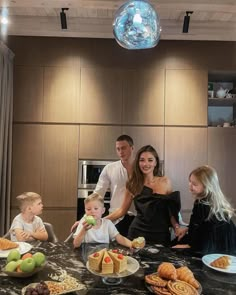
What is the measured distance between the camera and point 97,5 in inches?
114

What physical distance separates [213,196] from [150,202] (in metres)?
0.44

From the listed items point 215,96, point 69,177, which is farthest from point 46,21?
point 215,96

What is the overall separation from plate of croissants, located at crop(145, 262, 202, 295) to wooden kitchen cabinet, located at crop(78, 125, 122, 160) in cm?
237

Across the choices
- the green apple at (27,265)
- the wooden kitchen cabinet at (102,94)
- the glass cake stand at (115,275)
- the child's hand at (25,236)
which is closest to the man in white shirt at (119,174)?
the wooden kitchen cabinet at (102,94)

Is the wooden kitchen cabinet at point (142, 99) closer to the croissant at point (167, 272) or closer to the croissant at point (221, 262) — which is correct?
the croissant at point (221, 262)

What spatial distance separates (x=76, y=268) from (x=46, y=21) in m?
3.00

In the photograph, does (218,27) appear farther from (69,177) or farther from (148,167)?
(69,177)

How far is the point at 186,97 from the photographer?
370 cm

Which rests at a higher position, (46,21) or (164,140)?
(46,21)

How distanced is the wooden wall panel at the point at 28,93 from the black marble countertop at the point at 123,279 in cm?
210

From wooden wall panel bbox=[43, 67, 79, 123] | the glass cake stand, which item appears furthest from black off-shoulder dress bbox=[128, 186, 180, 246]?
wooden wall panel bbox=[43, 67, 79, 123]

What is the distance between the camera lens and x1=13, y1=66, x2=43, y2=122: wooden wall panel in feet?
11.9

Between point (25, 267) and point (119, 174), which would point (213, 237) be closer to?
point (25, 267)

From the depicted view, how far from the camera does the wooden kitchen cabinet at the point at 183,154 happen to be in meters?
3.67
